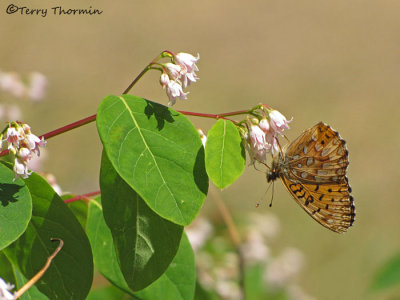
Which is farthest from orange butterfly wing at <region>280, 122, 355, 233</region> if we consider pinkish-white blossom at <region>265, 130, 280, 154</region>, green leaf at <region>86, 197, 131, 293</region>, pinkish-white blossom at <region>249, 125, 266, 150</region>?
green leaf at <region>86, 197, 131, 293</region>

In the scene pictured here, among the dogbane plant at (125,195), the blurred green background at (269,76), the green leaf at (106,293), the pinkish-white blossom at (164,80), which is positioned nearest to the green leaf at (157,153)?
the dogbane plant at (125,195)

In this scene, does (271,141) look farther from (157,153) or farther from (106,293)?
(106,293)

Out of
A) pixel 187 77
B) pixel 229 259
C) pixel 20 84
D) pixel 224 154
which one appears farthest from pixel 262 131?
pixel 20 84

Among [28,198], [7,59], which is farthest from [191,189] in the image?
[7,59]

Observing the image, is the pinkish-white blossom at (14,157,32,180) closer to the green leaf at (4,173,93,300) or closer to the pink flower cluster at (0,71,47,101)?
the green leaf at (4,173,93,300)

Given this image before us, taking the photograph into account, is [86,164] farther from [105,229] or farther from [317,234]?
[105,229]

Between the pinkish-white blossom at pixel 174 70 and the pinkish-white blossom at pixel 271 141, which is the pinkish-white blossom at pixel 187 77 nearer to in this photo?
the pinkish-white blossom at pixel 174 70
